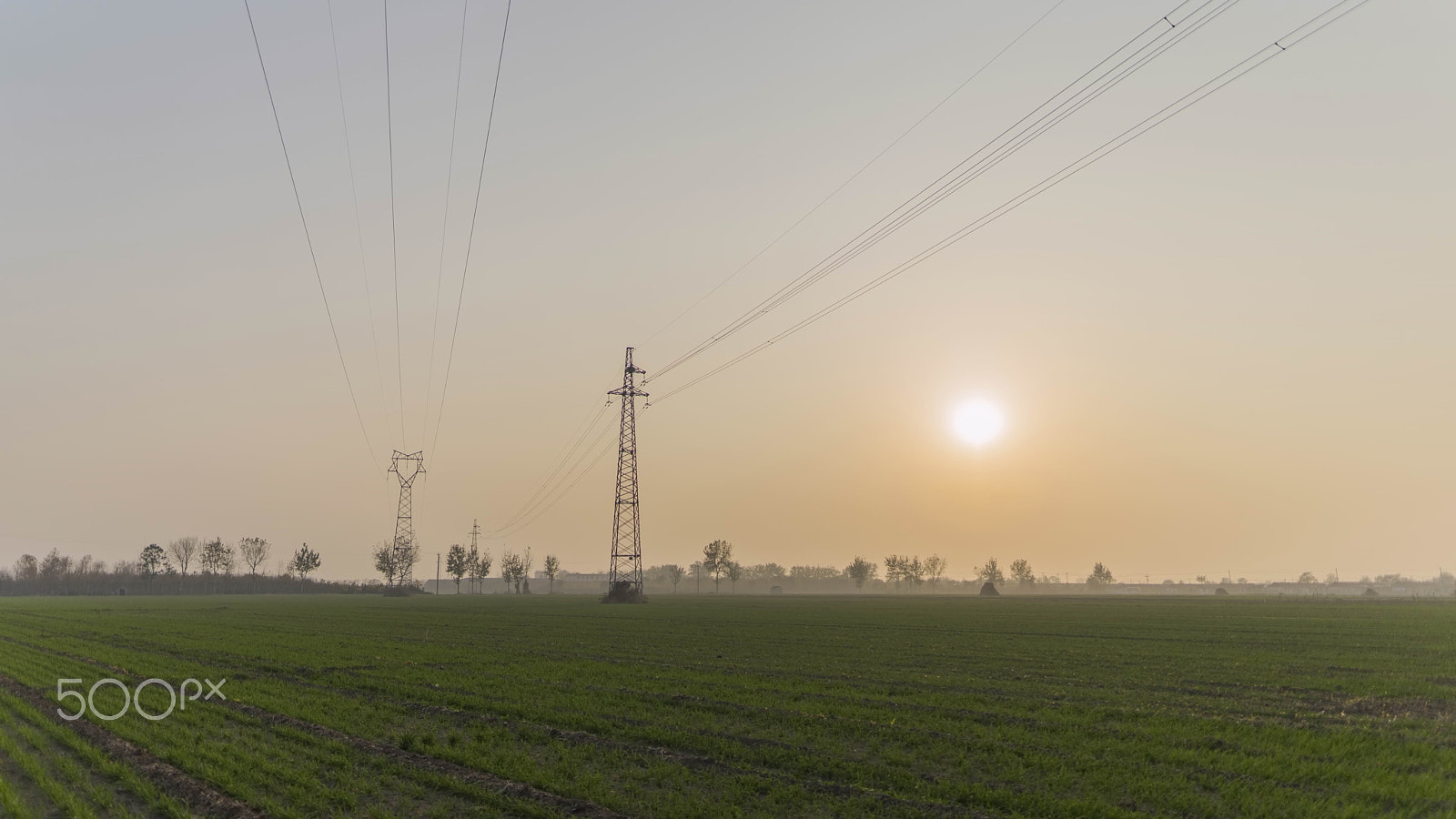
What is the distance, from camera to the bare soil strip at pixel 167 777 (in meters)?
14.2

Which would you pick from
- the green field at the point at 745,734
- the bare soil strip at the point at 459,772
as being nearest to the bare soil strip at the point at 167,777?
the green field at the point at 745,734

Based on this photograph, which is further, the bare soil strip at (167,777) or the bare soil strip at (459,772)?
the bare soil strip at (167,777)

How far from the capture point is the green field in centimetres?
1455

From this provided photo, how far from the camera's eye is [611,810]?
13891mm

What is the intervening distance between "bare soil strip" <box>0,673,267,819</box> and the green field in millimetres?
75

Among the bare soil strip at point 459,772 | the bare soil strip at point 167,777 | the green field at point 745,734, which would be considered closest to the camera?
the bare soil strip at point 459,772

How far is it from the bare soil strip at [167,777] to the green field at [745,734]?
0.07m

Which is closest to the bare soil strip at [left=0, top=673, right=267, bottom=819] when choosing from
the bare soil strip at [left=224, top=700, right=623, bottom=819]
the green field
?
the green field

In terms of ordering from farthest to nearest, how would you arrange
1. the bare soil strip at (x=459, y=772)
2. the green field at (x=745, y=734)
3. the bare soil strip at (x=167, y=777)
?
the green field at (x=745, y=734) < the bare soil strip at (x=167, y=777) < the bare soil strip at (x=459, y=772)

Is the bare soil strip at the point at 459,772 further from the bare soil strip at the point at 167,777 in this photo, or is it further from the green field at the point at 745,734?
the bare soil strip at the point at 167,777

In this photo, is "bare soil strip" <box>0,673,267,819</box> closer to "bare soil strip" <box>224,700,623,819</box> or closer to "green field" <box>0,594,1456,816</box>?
"green field" <box>0,594,1456,816</box>

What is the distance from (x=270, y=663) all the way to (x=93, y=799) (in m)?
20.5

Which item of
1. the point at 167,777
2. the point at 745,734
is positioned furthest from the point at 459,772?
the point at 745,734

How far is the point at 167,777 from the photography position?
16078 mm
